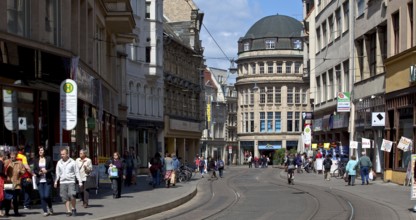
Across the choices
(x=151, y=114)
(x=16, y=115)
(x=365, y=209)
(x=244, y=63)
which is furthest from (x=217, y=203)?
(x=244, y=63)

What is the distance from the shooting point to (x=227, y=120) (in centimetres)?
12275

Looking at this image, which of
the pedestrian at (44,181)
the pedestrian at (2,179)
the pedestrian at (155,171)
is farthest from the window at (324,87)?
the pedestrian at (2,179)

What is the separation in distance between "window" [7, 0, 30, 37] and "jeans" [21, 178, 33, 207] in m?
4.62

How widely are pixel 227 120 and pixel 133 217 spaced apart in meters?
105

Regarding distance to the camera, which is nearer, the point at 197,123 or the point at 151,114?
the point at 151,114

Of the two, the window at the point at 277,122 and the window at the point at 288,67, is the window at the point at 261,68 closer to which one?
the window at the point at 288,67

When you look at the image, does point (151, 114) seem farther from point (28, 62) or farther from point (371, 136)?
point (28, 62)

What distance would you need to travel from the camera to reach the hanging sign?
18.8m

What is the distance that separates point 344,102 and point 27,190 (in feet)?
94.7

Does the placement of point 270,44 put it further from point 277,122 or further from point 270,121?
point 277,122

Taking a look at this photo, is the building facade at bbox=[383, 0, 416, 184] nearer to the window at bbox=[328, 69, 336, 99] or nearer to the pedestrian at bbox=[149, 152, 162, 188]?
the pedestrian at bbox=[149, 152, 162, 188]

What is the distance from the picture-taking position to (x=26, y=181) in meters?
17.8

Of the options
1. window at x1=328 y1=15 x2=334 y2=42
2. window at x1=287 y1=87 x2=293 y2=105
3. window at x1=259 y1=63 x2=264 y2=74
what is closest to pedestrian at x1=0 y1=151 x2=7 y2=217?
window at x1=328 y1=15 x2=334 y2=42

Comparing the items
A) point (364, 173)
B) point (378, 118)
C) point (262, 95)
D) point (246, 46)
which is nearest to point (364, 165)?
point (364, 173)
